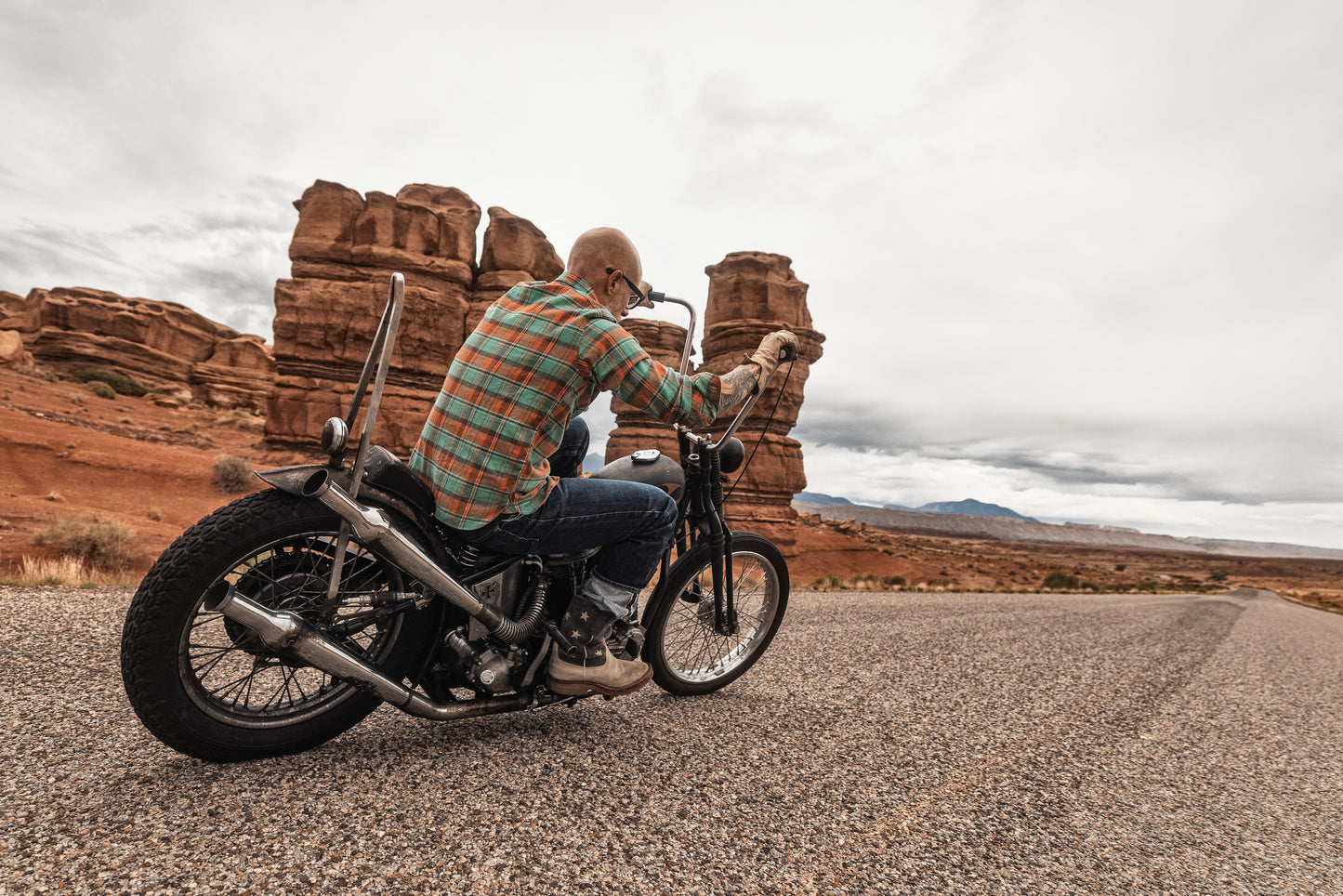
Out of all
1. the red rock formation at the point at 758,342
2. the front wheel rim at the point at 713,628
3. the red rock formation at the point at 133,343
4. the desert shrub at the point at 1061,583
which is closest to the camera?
the front wheel rim at the point at 713,628

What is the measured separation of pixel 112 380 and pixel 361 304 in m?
28.1

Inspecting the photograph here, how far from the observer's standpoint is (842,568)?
29.6 metres

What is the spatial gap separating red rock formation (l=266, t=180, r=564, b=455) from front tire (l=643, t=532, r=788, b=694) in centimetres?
2351

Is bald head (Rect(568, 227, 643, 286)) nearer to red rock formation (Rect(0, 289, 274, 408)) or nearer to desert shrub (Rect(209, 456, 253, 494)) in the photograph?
desert shrub (Rect(209, 456, 253, 494))

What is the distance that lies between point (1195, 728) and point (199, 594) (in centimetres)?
489

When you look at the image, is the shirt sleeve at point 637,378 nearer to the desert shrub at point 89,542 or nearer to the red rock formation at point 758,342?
the desert shrub at point 89,542

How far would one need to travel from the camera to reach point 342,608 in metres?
2.36

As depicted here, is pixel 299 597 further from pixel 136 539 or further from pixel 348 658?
pixel 136 539

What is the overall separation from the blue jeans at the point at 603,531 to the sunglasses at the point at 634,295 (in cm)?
79

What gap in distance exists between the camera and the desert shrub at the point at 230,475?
22766 millimetres

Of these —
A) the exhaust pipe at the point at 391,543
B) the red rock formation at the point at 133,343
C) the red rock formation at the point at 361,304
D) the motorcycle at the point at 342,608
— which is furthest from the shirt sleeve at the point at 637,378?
the red rock formation at the point at 133,343

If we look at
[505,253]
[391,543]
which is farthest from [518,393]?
[505,253]

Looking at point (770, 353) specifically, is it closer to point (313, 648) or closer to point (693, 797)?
point (693, 797)

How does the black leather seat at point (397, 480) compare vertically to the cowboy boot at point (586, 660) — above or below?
above
